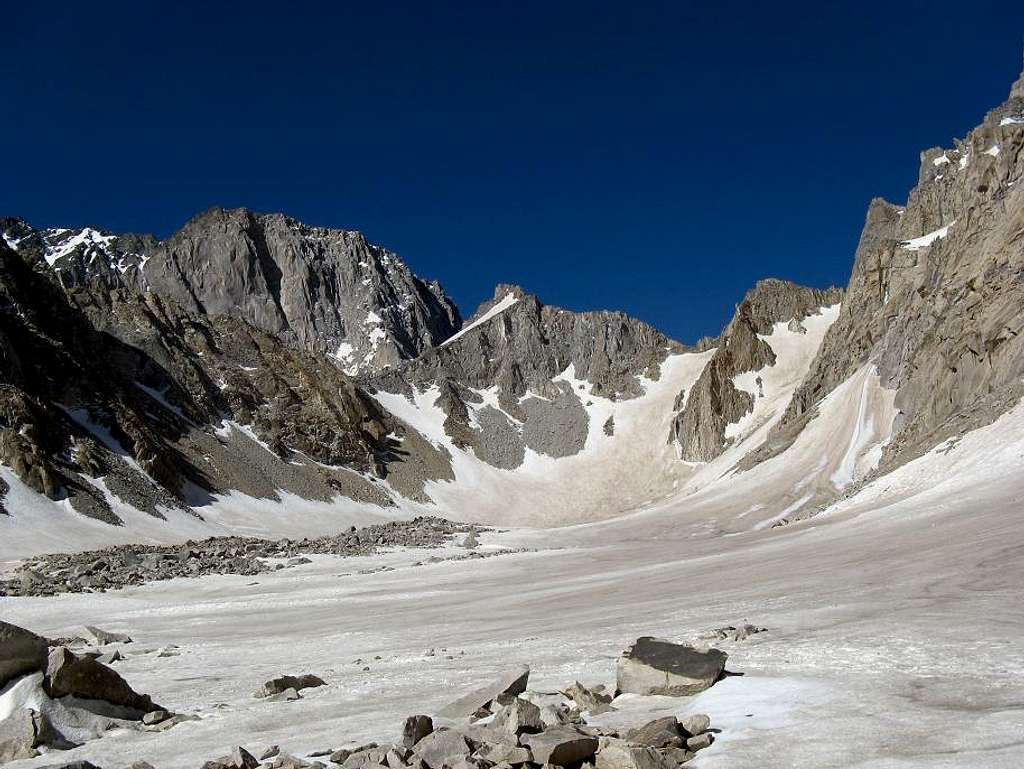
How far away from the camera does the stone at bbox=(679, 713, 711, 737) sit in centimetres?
644

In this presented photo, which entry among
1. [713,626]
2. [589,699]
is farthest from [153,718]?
[713,626]

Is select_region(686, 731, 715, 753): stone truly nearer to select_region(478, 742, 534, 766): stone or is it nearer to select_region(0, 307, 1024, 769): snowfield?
select_region(0, 307, 1024, 769): snowfield

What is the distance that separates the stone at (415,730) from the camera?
689cm

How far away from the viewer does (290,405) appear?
107 m

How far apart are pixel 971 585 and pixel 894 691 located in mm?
7330

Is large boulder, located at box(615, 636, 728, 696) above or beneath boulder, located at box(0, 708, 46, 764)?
beneath

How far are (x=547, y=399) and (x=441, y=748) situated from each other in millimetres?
141406

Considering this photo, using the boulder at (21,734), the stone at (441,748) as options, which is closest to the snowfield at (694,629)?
the boulder at (21,734)

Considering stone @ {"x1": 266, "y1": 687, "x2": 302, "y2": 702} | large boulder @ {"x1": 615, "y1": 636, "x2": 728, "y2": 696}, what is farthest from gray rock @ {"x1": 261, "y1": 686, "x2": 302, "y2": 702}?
large boulder @ {"x1": 615, "y1": 636, "x2": 728, "y2": 696}

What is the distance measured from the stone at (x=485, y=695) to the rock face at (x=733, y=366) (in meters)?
111

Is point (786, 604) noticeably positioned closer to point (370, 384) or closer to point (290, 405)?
point (290, 405)

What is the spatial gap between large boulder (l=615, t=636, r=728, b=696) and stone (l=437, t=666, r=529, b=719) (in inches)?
41.8

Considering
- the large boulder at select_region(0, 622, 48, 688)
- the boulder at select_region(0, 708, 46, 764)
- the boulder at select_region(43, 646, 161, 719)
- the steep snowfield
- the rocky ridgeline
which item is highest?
the rocky ridgeline

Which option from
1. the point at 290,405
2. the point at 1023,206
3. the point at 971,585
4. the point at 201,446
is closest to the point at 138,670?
the point at 971,585
